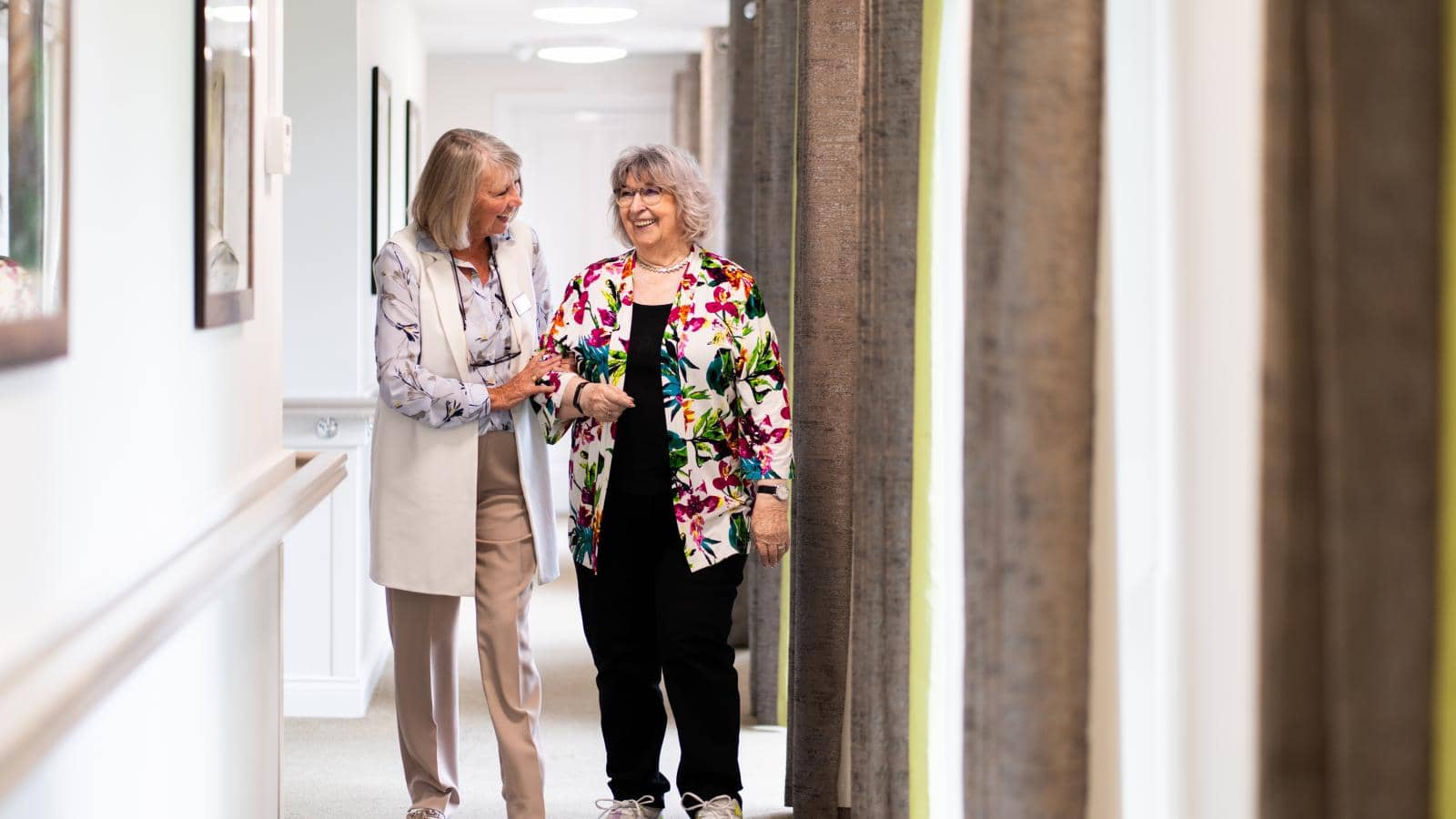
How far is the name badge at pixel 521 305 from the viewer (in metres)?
3.17

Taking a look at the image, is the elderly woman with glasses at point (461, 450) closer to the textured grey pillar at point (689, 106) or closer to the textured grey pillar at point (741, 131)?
the textured grey pillar at point (741, 131)

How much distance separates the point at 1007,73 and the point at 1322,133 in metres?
0.44

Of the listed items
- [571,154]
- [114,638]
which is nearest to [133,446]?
[114,638]

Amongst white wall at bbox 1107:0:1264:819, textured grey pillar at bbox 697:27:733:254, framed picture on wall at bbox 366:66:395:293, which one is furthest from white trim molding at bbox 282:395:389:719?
white wall at bbox 1107:0:1264:819

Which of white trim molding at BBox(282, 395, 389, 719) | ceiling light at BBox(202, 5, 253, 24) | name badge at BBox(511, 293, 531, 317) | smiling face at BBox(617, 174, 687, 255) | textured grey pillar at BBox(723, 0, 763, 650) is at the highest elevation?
textured grey pillar at BBox(723, 0, 763, 650)

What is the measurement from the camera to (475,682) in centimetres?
476

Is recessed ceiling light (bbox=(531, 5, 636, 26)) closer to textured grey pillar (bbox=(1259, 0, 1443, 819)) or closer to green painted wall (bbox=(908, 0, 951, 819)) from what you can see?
green painted wall (bbox=(908, 0, 951, 819))

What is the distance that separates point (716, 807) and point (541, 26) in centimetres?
517

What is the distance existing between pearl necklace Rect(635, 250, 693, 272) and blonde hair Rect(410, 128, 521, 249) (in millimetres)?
337

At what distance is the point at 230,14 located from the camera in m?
2.34

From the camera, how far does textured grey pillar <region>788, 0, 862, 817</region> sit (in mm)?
3059

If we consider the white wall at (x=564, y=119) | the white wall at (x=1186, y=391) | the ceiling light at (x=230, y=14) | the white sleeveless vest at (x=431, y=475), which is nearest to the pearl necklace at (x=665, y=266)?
the white sleeveless vest at (x=431, y=475)

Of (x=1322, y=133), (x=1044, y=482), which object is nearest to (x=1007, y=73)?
(x=1044, y=482)

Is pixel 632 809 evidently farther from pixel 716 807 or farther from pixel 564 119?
pixel 564 119
